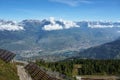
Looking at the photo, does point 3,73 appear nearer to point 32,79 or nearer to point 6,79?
point 6,79

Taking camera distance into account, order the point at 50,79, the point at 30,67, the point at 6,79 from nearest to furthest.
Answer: the point at 6,79 → the point at 50,79 → the point at 30,67

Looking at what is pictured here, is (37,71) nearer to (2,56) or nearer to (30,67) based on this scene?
(30,67)

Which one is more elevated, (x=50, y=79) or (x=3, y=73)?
(x=3, y=73)

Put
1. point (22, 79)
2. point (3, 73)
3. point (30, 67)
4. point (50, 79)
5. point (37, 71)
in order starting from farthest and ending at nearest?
point (30, 67) < point (37, 71) < point (50, 79) < point (22, 79) < point (3, 73)

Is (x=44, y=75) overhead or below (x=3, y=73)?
below

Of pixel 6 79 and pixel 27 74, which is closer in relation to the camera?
pixel 6 79

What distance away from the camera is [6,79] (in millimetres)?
67938

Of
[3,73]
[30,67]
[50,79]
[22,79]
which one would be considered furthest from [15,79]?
[30,67]

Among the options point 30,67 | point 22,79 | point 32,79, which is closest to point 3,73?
point 22,79

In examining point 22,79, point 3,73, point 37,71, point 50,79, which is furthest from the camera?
point 37,71

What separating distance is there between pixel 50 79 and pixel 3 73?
2271cm

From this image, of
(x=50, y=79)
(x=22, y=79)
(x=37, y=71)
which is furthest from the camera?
(x=37, y=71)

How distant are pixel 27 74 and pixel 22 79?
40.2 feet

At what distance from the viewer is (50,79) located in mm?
92000
